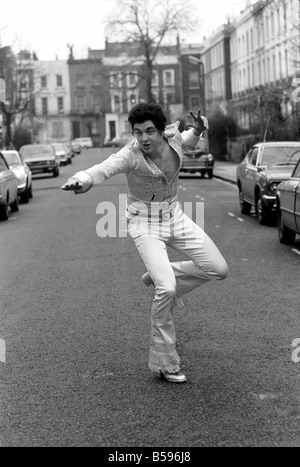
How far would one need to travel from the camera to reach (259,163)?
1847 cm

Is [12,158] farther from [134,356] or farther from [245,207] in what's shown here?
[134,356]

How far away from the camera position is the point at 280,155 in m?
18.5

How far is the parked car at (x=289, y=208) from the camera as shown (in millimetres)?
13102

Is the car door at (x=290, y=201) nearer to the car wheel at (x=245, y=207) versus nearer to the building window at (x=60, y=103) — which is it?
the car wheel at (x=245, y=207)

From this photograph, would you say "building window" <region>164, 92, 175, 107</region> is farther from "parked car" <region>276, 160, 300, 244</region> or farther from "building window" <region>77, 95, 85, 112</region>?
"parked car" <region>276, 160, 300, 244</region>

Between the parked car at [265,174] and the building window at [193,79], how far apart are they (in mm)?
97559

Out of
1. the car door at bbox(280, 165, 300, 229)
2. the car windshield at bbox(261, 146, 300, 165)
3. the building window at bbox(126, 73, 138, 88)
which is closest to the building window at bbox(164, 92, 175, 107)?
the building window at bbox(126, 73, 138, 88)

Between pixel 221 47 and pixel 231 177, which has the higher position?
pixel 221 47

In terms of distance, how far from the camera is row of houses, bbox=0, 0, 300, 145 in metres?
75.9

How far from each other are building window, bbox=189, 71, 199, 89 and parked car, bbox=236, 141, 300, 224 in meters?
97.6

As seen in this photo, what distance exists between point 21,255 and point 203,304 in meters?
5.27

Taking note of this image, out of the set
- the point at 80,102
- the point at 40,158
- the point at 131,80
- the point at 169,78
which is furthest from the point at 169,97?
the point at 40,158

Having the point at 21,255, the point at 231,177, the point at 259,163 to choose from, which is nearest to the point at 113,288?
the point at 21,255
